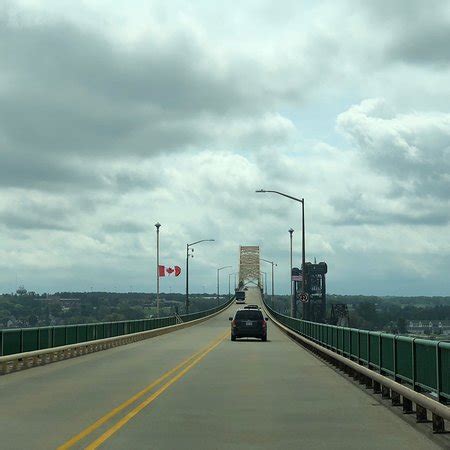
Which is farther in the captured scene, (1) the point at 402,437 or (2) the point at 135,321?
(2) the point at 135,321

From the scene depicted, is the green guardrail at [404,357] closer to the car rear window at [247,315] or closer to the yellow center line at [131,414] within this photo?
the yellow center line at [131,414]

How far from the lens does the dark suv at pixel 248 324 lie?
46.4 meters

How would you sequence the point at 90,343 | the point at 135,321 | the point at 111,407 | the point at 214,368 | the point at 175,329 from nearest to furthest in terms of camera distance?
the point at 111,407 → the point at 214,368 → the point at 90,343 → the point at 135,321 → the point at 175,329

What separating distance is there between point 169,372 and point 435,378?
1237 cm

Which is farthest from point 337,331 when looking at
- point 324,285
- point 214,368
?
point 324,285

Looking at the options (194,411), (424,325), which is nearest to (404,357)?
(194,411)

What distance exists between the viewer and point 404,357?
14930mm

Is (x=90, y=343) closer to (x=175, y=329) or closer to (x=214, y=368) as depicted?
(x=214, y=368)

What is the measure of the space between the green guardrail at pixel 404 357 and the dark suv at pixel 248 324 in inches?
840

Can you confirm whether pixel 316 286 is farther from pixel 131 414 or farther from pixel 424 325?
pixel 131 414

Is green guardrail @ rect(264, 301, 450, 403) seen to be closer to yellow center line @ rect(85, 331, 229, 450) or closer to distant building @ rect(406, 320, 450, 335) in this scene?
distant building @ rect(406, 320, 450, 335)

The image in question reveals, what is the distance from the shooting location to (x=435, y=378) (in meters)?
12.4

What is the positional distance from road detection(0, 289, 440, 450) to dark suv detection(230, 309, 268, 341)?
2053 cm

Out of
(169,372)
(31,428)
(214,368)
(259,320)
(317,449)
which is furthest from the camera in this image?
(259,320)
